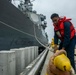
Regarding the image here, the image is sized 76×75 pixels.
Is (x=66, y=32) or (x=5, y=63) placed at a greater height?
→ (x=66, y=32)

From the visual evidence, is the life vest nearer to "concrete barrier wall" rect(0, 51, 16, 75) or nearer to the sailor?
the sailor

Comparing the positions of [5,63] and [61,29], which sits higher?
[61,29]

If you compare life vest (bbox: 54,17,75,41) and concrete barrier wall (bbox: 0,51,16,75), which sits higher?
life vest (bbox: 54,17,75,41)

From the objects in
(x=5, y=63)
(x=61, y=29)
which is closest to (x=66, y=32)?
(x=61, y=29)

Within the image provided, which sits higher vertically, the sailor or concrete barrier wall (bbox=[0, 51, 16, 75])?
the sailor

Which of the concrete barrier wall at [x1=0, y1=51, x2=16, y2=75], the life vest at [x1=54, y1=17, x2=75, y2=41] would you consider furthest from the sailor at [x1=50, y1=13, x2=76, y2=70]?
the concrete barrier wall at [x1=0, y1=51, x2=16, y2=75]

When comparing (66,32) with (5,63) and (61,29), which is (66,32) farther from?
(5,63)

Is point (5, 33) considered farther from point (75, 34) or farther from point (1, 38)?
point (75, 34)

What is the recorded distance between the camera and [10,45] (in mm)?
12758

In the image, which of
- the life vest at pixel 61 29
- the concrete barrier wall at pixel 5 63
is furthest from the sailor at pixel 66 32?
the concrete barrier wall at pixel 5 63

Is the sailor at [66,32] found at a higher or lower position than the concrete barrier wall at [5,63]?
higher

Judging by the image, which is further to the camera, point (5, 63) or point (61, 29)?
point (61, 29)

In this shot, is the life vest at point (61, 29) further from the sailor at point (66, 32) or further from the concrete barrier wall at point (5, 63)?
the concrete barrier wall at point (5, 63)

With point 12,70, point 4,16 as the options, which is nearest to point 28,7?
point 4,16
